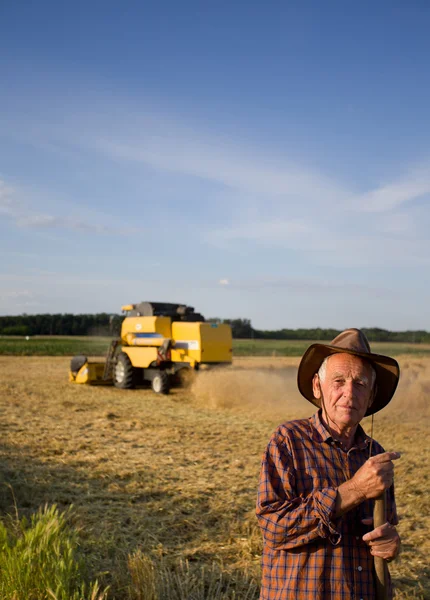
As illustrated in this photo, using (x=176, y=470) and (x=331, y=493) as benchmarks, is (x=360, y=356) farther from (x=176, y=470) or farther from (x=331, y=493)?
(x=176, y=470)

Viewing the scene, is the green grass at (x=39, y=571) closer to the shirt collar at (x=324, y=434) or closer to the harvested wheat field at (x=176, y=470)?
the harvested wheat field at (x=176, y=470)

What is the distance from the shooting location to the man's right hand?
2000mm

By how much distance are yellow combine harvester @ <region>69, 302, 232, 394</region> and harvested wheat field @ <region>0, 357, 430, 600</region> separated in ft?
2.20

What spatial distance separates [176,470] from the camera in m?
7.52

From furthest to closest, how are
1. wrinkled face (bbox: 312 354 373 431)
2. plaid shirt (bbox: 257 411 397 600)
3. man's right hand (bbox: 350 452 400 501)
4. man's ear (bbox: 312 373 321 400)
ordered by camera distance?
man's ear (bbox: 312 373 321 400), wrinkled face (bbox: 312 354 373 431), plaid shirt (bbox: 257 411 397 600), man's right hand (bbox: 350 452 400 501)

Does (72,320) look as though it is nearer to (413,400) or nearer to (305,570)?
(413,400)

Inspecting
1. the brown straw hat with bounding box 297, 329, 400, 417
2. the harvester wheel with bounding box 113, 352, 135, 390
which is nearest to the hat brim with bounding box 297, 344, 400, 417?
the brown straw hat with bounding box 297, 329, 400, 417

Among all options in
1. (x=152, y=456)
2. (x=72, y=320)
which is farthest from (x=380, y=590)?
(x=72, y=320)

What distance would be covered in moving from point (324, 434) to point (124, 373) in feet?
48.2

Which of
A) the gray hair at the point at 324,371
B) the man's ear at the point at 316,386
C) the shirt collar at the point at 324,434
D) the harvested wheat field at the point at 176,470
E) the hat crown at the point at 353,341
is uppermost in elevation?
the hat crown at the point at 353,341

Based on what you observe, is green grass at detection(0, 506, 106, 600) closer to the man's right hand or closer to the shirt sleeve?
the shirt sleeve

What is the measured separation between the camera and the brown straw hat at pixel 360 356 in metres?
2.34

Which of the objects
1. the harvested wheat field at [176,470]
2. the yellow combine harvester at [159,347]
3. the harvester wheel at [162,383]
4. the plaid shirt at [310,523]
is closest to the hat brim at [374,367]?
the plaid shirt at [310,523]

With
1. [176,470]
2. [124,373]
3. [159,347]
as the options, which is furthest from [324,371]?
[124,373]
